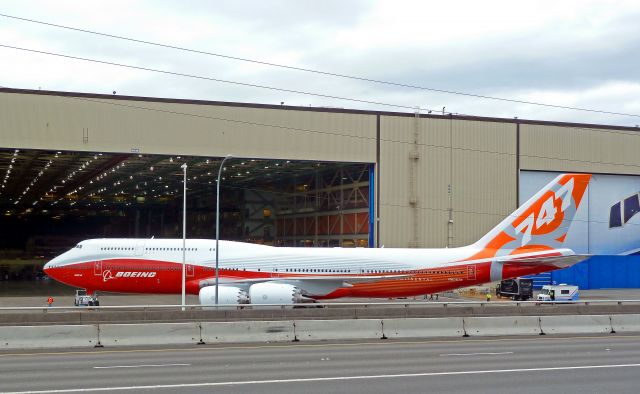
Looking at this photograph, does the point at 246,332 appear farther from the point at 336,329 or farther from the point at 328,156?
the point at 328,156

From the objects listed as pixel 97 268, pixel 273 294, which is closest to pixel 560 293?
pixel 273 294

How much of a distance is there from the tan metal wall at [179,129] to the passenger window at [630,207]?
85.8 feet

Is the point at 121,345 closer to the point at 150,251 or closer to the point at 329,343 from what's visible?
the point at 329,343

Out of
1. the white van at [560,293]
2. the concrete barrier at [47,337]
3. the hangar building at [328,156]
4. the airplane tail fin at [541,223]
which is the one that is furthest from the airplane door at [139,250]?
the white van at [560,293]

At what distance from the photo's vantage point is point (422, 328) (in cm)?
2853

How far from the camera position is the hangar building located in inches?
1999

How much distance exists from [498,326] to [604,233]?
4144 centimetres

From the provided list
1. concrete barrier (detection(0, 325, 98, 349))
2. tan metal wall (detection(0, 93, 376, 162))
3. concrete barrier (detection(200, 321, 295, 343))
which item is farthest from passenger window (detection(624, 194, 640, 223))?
concrete barrier (detection(0, 325, 98, 349))

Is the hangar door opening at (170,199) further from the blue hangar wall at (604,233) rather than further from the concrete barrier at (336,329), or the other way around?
the concrete barrier at (336,329)

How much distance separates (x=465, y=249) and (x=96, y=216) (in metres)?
93.2

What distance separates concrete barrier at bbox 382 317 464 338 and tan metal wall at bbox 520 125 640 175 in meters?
37.0

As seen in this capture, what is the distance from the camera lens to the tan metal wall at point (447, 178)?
59.0m

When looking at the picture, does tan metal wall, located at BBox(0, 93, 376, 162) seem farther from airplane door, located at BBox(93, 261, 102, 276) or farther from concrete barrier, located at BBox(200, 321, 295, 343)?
concrete barrier, located at BBox(200, 321, 295, 343)

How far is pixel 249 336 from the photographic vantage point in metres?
26.4
